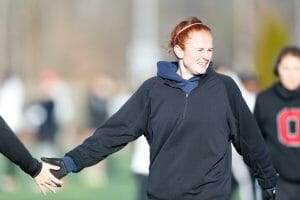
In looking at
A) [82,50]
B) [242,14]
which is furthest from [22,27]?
[242,14]

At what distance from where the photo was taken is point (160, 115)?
7.61m

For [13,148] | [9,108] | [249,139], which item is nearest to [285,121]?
[249,139]

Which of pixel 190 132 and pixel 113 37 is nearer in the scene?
pixel 190 132

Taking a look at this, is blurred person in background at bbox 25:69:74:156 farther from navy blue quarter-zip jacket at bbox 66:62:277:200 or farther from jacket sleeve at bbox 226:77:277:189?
navy blue quarter-zip jacket at bbox 66:62:277:200

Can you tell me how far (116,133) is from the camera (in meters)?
7.87

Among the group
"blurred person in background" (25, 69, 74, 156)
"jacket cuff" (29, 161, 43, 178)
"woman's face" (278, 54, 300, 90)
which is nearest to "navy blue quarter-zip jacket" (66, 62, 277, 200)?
"jacket cuff" (29, 161, 43, 178)

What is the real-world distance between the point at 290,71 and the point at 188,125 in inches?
125

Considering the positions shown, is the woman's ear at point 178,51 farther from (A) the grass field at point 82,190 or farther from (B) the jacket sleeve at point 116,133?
(A) the grass field at point 82,190

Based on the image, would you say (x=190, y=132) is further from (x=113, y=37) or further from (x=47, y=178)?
(x=113, y=37)

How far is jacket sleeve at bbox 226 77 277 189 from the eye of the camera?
7.66 meters

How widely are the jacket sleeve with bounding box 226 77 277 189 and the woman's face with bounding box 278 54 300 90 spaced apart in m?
2.51

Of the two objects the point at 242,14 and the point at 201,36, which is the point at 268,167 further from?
the point at 242,14

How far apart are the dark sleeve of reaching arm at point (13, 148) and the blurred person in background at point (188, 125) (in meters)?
0.34

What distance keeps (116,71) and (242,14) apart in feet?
26.2
